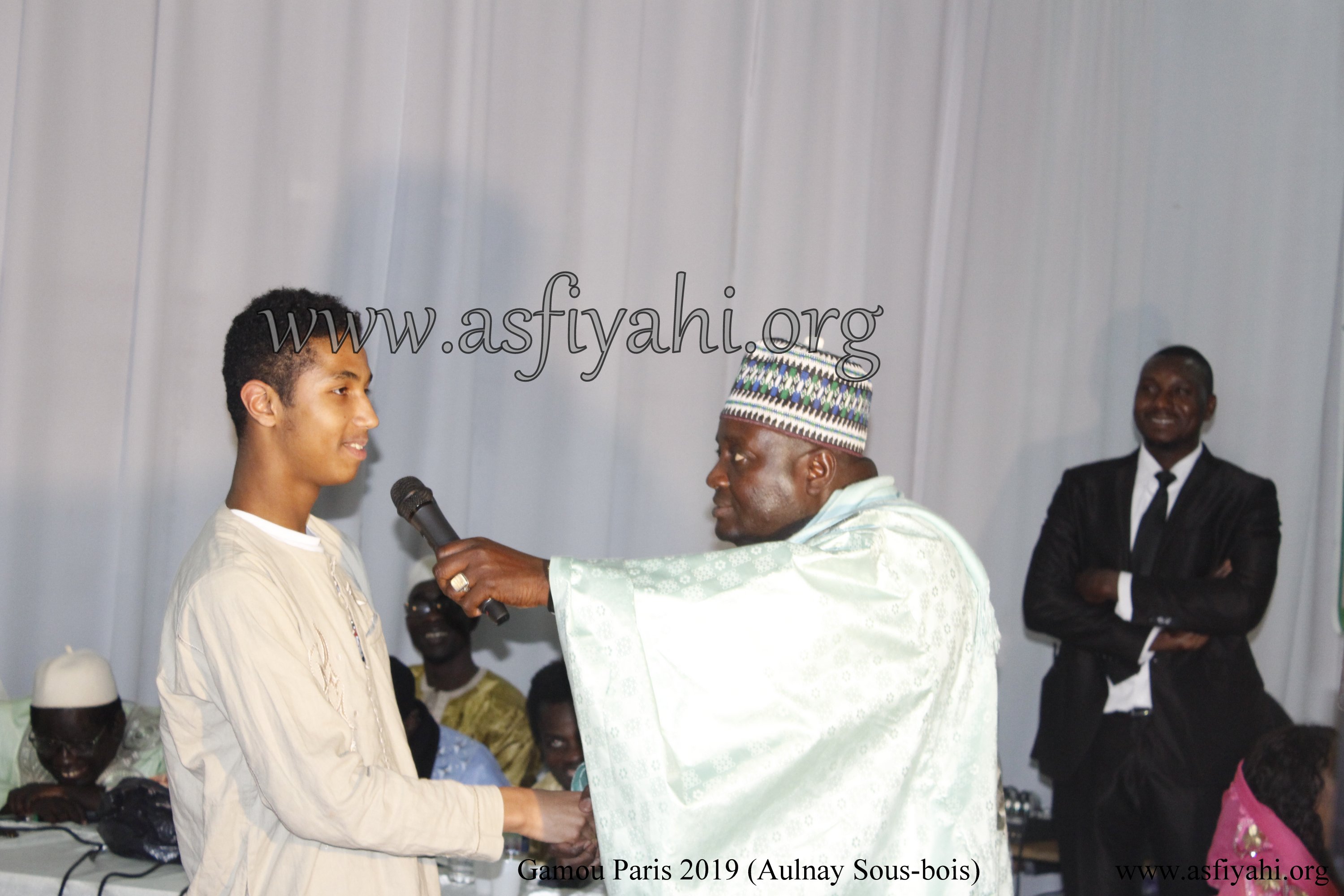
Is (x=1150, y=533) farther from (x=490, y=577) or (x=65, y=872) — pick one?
(x=65, y=872)

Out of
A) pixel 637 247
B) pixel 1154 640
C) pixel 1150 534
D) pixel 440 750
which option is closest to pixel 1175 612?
pixel 1154 640

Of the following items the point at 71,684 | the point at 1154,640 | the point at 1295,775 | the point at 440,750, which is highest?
the point at 1154,640

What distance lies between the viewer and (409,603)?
4.75 meters

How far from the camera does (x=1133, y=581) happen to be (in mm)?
4109

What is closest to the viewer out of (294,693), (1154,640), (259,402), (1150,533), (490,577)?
(294,693)

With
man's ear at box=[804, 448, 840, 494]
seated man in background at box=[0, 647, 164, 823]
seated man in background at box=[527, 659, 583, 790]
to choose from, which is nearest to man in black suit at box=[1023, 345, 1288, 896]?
seated man in background at box=[527, 659, 583, 790]

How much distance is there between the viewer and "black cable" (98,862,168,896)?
2926mm

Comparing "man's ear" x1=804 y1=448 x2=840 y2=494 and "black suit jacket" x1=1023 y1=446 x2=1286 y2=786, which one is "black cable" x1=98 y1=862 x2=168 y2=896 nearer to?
"man's ear" x1=804 y1=448 x2=840 y2=494

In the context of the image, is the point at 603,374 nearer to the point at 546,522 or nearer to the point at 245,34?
the point at 546,522

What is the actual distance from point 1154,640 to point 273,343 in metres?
3.22

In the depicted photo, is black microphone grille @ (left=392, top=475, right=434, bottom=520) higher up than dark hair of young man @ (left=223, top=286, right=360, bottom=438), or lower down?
lower down

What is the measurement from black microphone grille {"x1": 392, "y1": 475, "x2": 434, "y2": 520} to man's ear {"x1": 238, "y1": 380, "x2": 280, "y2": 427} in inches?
11.1

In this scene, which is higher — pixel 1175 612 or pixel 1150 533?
pixel 1150 533

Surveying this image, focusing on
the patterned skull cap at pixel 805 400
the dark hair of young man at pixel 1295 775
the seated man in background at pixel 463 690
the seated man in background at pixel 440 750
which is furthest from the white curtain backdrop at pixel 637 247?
the patterned skull cap at pixel 805 400
